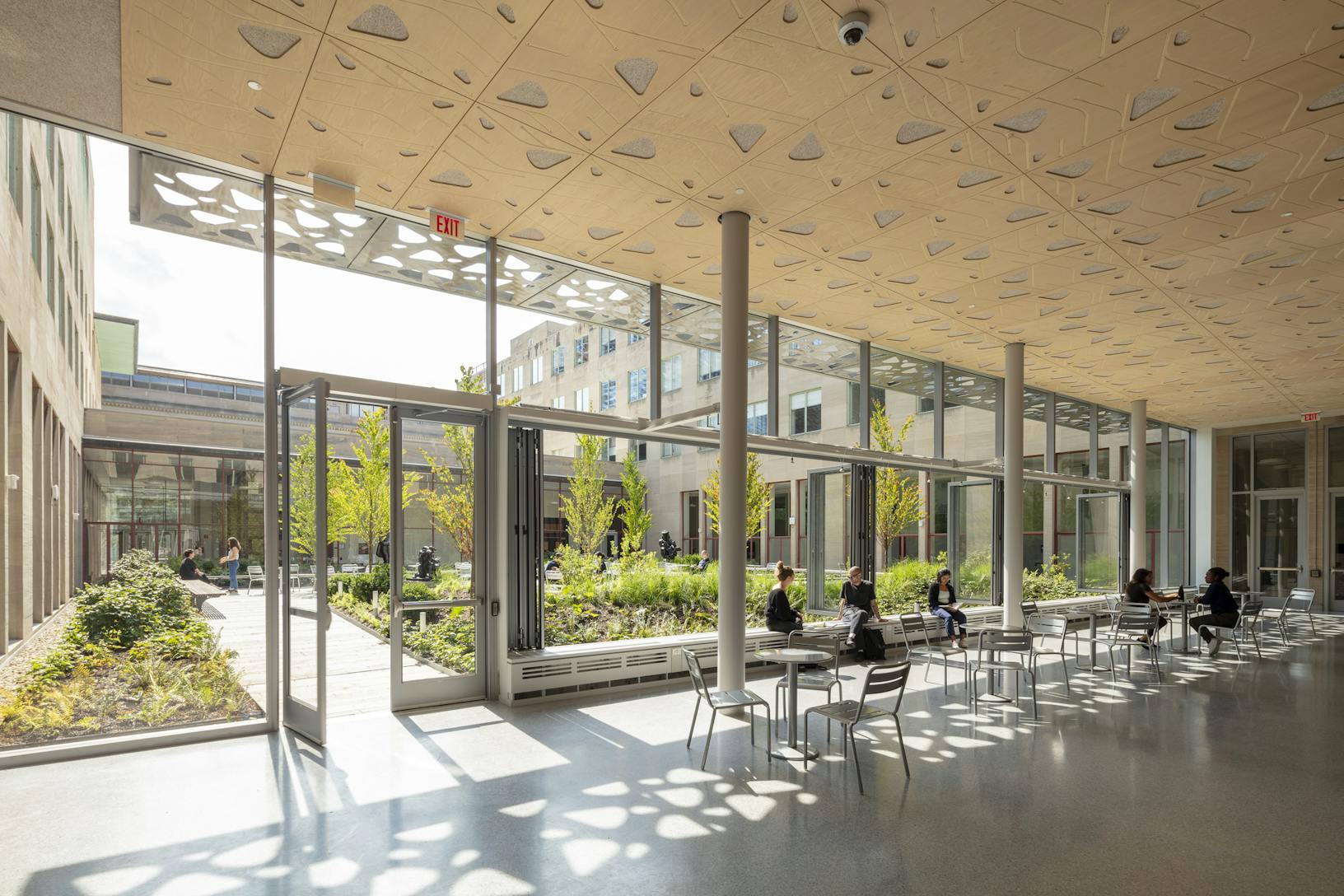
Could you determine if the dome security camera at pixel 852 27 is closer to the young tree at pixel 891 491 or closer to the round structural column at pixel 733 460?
the round structural column at pixel 733 460

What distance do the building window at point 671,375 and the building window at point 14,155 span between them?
5671 mm

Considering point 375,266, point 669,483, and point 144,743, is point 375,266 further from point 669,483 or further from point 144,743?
point 669,483

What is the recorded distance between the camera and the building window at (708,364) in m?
8.50

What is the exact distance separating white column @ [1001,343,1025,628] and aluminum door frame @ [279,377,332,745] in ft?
28.3

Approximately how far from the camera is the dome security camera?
401 centimetres

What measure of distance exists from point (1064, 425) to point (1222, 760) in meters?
10.6

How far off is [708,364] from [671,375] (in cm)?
44

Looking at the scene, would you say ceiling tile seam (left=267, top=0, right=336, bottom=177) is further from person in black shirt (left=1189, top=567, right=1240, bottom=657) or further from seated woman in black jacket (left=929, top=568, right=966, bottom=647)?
person in black shirt (left=1189, top=567, right=1240, bottom=657)

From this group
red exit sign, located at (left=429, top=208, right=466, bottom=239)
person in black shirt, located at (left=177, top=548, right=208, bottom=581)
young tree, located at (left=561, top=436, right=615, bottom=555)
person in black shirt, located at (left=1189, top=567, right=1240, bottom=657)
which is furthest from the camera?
young tree, located at (left=561, top=436, right=615, bottom=555)

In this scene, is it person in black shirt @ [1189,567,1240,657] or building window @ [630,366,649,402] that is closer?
building window @ [630,366,649,402]

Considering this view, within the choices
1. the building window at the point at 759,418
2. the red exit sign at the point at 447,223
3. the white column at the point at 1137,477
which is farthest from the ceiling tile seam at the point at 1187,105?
the white column at the point at 1137,477

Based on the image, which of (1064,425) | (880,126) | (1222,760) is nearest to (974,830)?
(1222,760)

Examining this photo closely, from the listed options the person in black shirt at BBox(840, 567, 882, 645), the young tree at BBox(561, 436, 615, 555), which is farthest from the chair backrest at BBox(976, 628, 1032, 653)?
the young tree at BBox(561, 436, 615, 555)

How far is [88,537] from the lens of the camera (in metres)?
5.78
